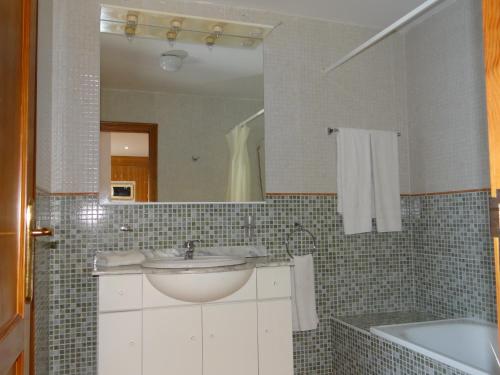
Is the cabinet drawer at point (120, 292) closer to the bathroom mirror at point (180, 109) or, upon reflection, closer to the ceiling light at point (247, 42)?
the bathroom mirror at point (180, 109)

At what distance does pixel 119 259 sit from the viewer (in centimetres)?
231

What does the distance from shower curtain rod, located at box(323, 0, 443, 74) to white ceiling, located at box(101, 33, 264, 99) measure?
0.52 m

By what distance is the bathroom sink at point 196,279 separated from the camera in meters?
2.08

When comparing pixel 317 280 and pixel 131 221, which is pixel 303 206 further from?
pixel 131 221

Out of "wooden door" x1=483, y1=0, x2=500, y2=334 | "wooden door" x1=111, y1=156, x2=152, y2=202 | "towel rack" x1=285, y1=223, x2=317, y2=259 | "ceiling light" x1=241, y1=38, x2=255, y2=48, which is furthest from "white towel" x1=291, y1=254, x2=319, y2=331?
"wooden door" x1=483, y1=0, x2=500, y2=334

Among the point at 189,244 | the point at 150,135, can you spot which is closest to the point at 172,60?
the point at 150,135

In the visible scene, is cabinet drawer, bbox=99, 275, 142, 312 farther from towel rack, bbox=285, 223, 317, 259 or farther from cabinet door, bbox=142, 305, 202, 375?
towel rack, bbox=285, 223, 317, 259

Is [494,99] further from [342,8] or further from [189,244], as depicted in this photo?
[342,8]

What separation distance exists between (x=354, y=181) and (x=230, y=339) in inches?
56.5

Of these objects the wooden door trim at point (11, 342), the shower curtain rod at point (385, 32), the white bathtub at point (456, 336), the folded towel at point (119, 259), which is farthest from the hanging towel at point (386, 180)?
the wooden door trim at point (11, 342)

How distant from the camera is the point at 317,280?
298cm

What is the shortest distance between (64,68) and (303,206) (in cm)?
170

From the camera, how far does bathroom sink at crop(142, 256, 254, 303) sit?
2076 millimetres

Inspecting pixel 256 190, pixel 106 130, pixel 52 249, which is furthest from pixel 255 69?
pixel 52 249
